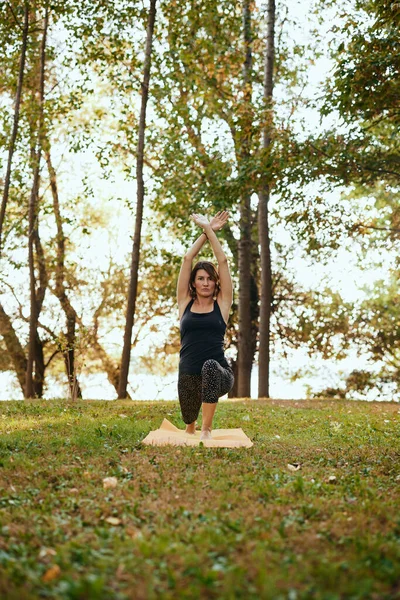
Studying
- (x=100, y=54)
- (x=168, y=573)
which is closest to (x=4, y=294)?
(x=100, y=54)

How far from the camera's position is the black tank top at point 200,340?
294 inches

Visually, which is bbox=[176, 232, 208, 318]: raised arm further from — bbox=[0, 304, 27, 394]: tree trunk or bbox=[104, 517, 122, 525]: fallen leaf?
bbox=[0, 304, 27, 394]: tree trunk

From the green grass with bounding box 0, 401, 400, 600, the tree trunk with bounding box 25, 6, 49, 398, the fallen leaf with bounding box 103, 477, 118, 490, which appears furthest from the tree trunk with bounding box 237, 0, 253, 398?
the fallen leaf with bounding box 103, 477, 118, 490

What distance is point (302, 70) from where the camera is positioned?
19562 mm

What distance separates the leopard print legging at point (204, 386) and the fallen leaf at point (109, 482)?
2127 millimetres

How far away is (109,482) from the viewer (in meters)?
5.04

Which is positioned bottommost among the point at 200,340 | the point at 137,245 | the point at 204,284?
the point at 200,340

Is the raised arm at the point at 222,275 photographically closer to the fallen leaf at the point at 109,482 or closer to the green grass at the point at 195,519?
the green grass at the point at 195,519

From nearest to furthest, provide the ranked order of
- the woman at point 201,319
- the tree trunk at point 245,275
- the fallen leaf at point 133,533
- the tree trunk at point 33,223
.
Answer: the fallen leaf at point 133,533 < the woman at point 201,319 < the tree trunk at point 245,275 < the tree trunk at point 33,223

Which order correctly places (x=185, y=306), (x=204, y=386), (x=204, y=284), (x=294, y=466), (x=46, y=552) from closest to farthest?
(x=46, y=552), (x=294, y=466), (x=204, y=386), (x=204, y=284), (x=185, y=306)

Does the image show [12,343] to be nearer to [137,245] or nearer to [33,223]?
[33,223]

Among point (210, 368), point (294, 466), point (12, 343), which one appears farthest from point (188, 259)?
point (12, 343)

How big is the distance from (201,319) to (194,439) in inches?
53.7

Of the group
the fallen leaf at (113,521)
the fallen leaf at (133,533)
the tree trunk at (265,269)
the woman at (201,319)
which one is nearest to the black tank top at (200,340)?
the woman at (201,319)
